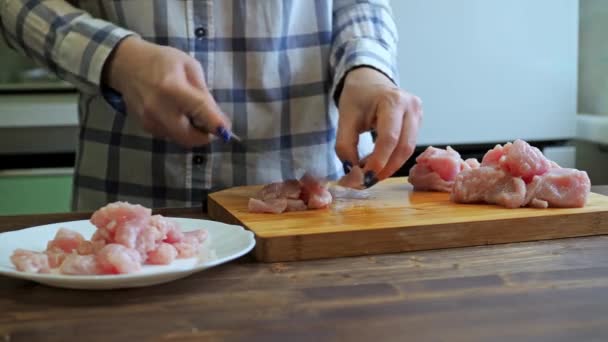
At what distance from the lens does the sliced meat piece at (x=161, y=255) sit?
0.85m

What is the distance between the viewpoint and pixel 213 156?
137 centimetres

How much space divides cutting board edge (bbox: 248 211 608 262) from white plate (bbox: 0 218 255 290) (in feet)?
0.14

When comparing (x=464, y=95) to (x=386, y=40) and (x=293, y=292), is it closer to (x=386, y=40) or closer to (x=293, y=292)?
(x=386, y=40)

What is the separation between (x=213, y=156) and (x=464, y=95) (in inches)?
43.9

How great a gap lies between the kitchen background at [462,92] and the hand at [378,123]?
1016 mm

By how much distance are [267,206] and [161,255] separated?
276 millimetres

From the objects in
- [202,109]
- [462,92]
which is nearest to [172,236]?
[202,109]

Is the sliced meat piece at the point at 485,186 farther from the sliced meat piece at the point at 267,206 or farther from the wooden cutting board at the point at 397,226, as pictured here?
the sliced meat piece at the point at 267,206

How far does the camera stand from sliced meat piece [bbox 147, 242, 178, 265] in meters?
0.85

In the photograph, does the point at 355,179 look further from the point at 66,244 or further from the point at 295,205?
the point at 66,244

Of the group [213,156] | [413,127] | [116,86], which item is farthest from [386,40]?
[116,86]

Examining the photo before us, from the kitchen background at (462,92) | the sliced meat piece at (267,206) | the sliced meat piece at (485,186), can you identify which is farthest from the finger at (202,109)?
the kitchen background at (462,92)

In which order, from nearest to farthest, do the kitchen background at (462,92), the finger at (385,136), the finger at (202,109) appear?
the finger at (202,109) → the finger at (385,136) → the kitchen background at (462,92)

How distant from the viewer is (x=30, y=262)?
32.1 inches
